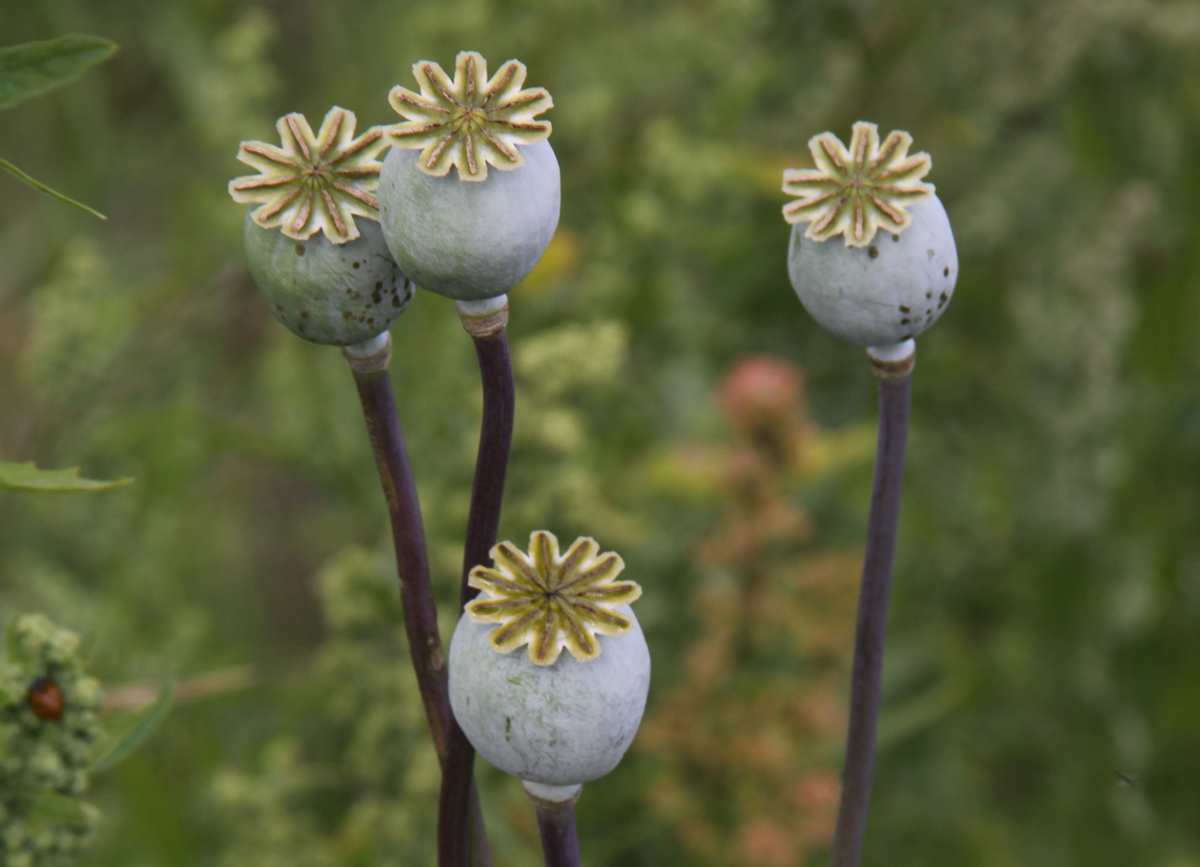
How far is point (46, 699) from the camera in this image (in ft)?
1.58

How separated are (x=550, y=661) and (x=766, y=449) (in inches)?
25.3

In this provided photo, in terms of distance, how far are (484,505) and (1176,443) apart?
1060 mm

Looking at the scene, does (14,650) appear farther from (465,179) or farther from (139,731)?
(465,179)

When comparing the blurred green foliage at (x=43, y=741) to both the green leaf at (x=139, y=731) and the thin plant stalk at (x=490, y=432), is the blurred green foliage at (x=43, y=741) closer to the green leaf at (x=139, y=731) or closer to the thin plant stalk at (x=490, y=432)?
the green leaf at (x=139, y=731)

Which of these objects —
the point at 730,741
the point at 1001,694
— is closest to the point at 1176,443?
the point at 1001,694

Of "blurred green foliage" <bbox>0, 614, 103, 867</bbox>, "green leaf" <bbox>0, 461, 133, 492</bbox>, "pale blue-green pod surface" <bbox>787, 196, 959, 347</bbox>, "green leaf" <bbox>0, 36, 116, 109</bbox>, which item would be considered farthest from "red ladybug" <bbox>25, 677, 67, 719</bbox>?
"pale blue-green pod surface" <bbox>787, 196, 959, 347</bbox>

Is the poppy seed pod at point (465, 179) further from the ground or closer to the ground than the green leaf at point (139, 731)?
further from the ground

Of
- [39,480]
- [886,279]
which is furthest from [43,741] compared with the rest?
[886,279]

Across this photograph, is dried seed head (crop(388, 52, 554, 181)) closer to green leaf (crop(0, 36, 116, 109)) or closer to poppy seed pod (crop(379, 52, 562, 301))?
poppy seed pod (crop(379, 52, 562, 301))

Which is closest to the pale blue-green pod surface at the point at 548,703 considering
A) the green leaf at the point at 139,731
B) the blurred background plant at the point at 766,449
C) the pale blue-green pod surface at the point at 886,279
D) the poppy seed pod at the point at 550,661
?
the poppy seed pod at the point at 550,661

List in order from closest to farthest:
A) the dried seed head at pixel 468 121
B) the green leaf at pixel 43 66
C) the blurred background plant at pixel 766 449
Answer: the dried seed head at pixel 468 121
the green leaf at pixel 43 66
the blurred background plant at pixel 766 449

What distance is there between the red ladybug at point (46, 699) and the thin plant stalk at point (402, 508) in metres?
0.18

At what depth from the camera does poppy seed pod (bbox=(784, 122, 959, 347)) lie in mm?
356

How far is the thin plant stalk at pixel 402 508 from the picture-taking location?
36 centimetres
